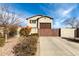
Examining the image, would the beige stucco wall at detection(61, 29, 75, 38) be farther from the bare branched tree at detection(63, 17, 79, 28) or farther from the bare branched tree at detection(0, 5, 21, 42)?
the bare branched tree at detection(0, 5, 21, 42)

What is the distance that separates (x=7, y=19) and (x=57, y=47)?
200 centimetres

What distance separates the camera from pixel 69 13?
360 inches

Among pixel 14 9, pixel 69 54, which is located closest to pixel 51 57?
pixel 69 54

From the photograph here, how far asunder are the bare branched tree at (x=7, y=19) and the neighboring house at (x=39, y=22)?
44 centimetres

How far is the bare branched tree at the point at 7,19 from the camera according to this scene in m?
9.20

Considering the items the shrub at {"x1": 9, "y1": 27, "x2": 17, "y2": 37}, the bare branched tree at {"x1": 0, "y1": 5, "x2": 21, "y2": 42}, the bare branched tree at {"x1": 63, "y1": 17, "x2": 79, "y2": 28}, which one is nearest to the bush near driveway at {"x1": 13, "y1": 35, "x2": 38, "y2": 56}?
the shrub at {"x1": 9, "y1": 27, "x2": 17, "y2": 37}

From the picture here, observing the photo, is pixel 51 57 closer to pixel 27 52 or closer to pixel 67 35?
pixel 27 52

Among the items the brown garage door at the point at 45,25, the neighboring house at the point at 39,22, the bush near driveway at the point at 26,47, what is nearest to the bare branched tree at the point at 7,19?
the neighboring house at the point at 39,22

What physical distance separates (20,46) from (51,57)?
108 centimetres

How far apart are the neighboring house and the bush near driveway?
1.93 feet

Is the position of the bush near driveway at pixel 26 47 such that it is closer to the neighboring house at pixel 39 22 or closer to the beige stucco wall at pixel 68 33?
the neighboring house at pixel 39 22

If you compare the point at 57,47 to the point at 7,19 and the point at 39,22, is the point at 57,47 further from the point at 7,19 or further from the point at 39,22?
the point at 7,19

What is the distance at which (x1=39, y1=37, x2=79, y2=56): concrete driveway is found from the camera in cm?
888

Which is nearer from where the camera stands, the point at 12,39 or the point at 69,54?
the point at 69,54
